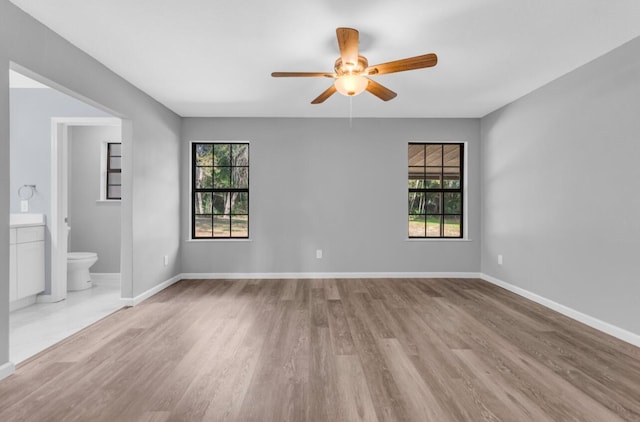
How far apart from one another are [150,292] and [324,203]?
2.58m

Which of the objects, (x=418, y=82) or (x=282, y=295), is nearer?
(x=418, y=82)

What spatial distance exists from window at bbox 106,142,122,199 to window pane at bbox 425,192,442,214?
187 inches

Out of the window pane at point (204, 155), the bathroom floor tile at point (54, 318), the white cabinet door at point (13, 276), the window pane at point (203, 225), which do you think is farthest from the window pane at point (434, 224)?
the white cabinet door at point (13, 276)

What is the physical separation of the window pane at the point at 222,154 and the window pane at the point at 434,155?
10.3 ft

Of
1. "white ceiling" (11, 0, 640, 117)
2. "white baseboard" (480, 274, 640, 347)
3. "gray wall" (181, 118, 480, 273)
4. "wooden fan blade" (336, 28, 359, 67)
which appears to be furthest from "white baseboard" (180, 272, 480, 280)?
"wooden fan blade" (336, 28, 359, 67)

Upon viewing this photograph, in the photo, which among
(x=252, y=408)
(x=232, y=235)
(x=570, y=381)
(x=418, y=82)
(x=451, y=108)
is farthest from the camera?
(x=232, y=235)

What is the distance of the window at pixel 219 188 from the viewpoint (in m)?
5.01

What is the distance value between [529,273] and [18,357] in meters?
4.88

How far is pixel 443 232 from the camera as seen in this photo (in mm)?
5137

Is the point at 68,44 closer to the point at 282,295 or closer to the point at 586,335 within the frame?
the point at 282,295

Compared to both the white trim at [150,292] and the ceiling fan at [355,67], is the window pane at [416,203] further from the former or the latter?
the white trim at [150,292]

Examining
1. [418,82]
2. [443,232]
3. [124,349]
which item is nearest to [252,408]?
[124,349]

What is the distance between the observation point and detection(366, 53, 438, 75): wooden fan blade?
2256 mm

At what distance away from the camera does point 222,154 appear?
5047 mm
